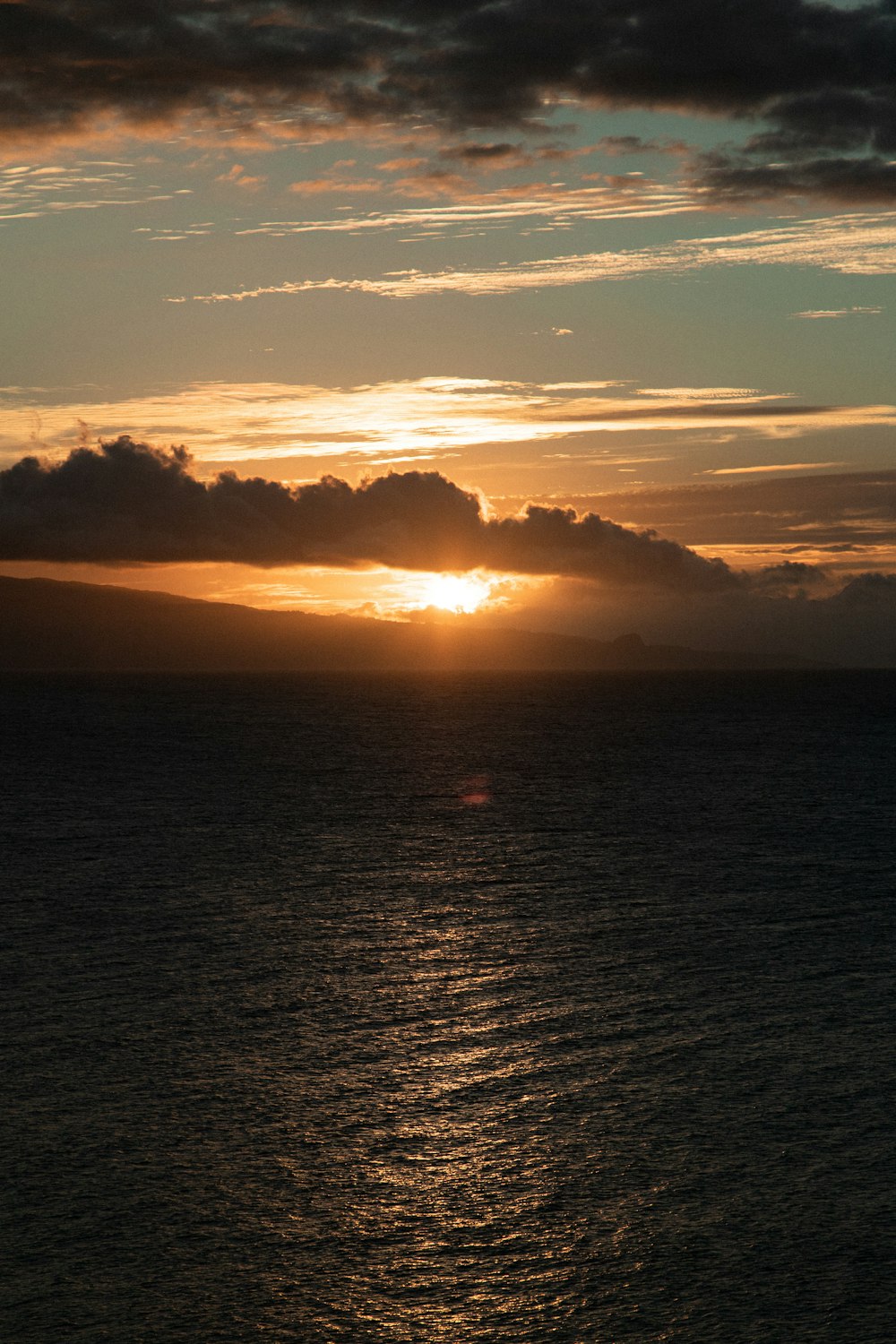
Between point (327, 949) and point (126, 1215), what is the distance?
886 inches

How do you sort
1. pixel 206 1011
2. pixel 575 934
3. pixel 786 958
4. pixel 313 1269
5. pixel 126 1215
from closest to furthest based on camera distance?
pixel 313 1269
pixel 126 1215
pixel 206 1011
pixel 786 958
pixel 575 934

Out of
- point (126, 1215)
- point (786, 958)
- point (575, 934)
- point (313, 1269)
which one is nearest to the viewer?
point (313, 1269)

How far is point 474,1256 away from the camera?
22.4 meters

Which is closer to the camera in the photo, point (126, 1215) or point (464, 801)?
point (126, 1215)

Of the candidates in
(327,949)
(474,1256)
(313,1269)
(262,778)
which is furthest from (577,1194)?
(262,778)

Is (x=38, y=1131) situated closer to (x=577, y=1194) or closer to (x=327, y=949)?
(x=577, y=1194)

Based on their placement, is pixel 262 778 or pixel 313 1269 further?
pixel 262 778

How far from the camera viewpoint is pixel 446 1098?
29.8m

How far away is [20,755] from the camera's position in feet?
469

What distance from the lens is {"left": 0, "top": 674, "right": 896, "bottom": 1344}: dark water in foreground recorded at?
69.5ft

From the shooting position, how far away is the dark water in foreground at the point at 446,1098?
2119 cm

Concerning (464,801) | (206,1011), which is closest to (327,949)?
(206,1011)

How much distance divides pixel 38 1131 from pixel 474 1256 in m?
10.6

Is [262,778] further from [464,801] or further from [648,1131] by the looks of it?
[648,1131]
